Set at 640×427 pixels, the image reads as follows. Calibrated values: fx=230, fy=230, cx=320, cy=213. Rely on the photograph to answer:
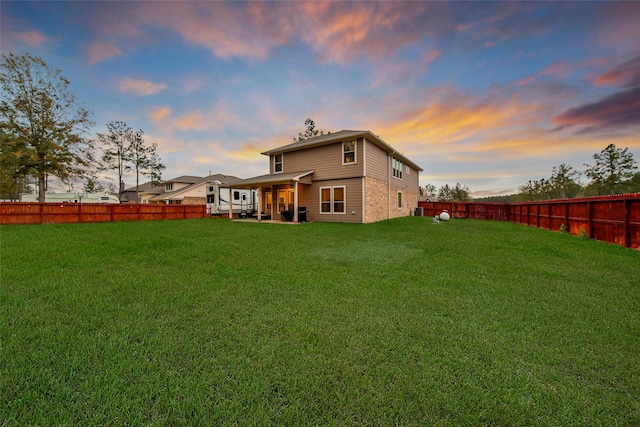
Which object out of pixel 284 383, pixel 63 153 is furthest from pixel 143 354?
pixel 63 153

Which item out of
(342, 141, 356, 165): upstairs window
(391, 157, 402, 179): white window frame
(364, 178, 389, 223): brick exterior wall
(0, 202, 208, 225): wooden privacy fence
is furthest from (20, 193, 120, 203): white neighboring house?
(391, 157, 402, 179): white window frame

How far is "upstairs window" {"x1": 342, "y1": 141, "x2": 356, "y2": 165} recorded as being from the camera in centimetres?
1324

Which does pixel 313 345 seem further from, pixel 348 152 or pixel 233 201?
pixel 233 201

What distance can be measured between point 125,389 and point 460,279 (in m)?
4.80

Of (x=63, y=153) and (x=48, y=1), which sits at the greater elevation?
(x=48, y=1)

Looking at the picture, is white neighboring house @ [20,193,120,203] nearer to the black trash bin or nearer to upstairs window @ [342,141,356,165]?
the black trash bin

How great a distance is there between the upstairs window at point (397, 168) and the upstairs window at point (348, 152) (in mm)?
5238

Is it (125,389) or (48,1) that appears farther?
(48,1)

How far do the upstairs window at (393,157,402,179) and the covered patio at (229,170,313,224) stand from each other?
6.66 m

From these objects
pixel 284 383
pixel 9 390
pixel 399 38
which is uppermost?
pixel 399 38

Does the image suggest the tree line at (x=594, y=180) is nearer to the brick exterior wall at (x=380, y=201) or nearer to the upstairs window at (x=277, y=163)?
the brick exterior wall at (x=380, y=201)

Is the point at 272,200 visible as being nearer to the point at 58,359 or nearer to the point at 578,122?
the point at 58,359

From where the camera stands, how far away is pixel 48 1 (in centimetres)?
654

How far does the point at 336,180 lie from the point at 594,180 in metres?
45.8
